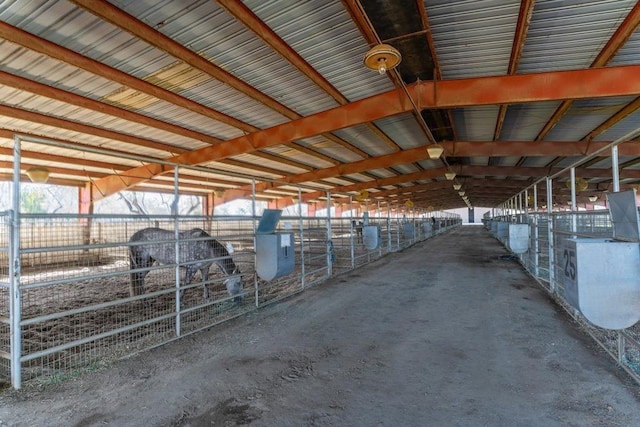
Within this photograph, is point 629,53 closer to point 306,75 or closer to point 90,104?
point 306,75

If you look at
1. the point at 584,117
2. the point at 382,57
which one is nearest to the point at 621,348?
the point at 382,57

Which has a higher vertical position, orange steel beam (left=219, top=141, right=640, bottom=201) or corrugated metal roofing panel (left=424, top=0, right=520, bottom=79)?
corrugated metal roofing panel (left=424, top=0, right=520, bottom=79)

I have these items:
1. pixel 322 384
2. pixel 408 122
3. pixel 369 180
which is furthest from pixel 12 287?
pixel 369 180

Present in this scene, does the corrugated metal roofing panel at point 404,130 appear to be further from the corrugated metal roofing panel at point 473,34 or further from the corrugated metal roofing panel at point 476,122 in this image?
the corrugated metal roofing panel at point 473,34

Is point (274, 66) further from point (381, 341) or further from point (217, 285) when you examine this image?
point (217, 285)

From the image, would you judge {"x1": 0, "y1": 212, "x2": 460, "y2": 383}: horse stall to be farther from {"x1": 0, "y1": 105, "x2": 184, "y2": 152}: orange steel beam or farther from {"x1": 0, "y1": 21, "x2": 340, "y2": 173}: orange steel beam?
{"x1": 0, "y1": 105, "x2": 184, "y2": 152}: orange steel beam

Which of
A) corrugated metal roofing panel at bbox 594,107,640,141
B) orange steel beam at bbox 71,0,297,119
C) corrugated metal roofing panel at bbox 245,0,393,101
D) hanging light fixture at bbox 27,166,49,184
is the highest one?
corrugated metal roofing panel at bbox 245,0,393,101

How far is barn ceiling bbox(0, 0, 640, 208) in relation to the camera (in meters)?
3.60

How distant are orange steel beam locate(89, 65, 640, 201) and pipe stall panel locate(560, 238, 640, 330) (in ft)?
12.1

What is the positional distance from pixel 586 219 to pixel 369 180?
40.0 feet

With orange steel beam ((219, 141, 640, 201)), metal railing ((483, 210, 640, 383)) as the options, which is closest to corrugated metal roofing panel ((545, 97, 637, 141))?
orange steel beam ((219, 141, 640, 201))

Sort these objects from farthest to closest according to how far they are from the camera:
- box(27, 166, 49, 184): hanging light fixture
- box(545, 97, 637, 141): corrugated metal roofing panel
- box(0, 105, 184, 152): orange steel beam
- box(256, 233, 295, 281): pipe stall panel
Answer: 1. box(27, 166, 49, 184): hanging light fixture
2. box(545, 97, 637, 141): corrugated metal roofing panel
3. box(0, 105, 184, 152): orange steel beam
4. box(256, 233, 295, 281): pipe stall panel

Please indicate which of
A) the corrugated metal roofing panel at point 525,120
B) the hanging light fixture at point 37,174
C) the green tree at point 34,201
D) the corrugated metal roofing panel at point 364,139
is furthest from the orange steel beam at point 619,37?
the green tree at point 34,201

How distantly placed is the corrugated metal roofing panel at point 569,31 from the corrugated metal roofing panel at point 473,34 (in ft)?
0.91
